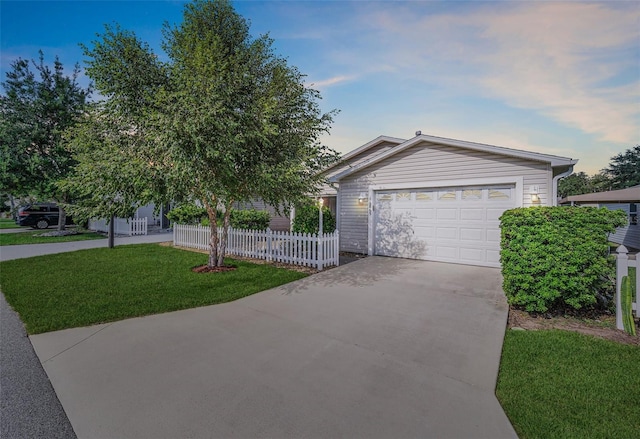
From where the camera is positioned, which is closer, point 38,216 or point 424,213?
point 424,213

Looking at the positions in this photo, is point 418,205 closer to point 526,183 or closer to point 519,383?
point 526,183

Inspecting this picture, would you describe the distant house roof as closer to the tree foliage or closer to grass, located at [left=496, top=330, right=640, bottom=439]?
grass, located at [left=496, top=330, right=640, bottom=439]

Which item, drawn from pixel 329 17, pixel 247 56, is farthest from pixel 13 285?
pixel 329 17

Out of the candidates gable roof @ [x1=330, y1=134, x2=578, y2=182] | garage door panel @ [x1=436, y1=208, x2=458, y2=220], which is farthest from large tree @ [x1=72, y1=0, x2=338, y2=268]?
garage door panel @ [x1=436, y1=208, x2=458, y2=220]

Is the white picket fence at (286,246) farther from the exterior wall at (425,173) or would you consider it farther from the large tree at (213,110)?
the exterior wall at (425,173)

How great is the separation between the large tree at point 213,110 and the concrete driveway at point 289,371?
2492mm

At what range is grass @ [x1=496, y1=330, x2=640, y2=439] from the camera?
2.04 meters

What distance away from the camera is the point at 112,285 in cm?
567

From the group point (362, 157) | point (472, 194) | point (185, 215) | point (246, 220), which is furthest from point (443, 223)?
point (185, 215)

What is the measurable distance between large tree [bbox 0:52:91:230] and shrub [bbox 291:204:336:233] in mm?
11301

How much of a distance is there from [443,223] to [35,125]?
17.7m

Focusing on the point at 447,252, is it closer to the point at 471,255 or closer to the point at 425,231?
the point at 471,255

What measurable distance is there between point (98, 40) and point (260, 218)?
7506 millimetres

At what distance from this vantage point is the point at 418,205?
28.7 ft
